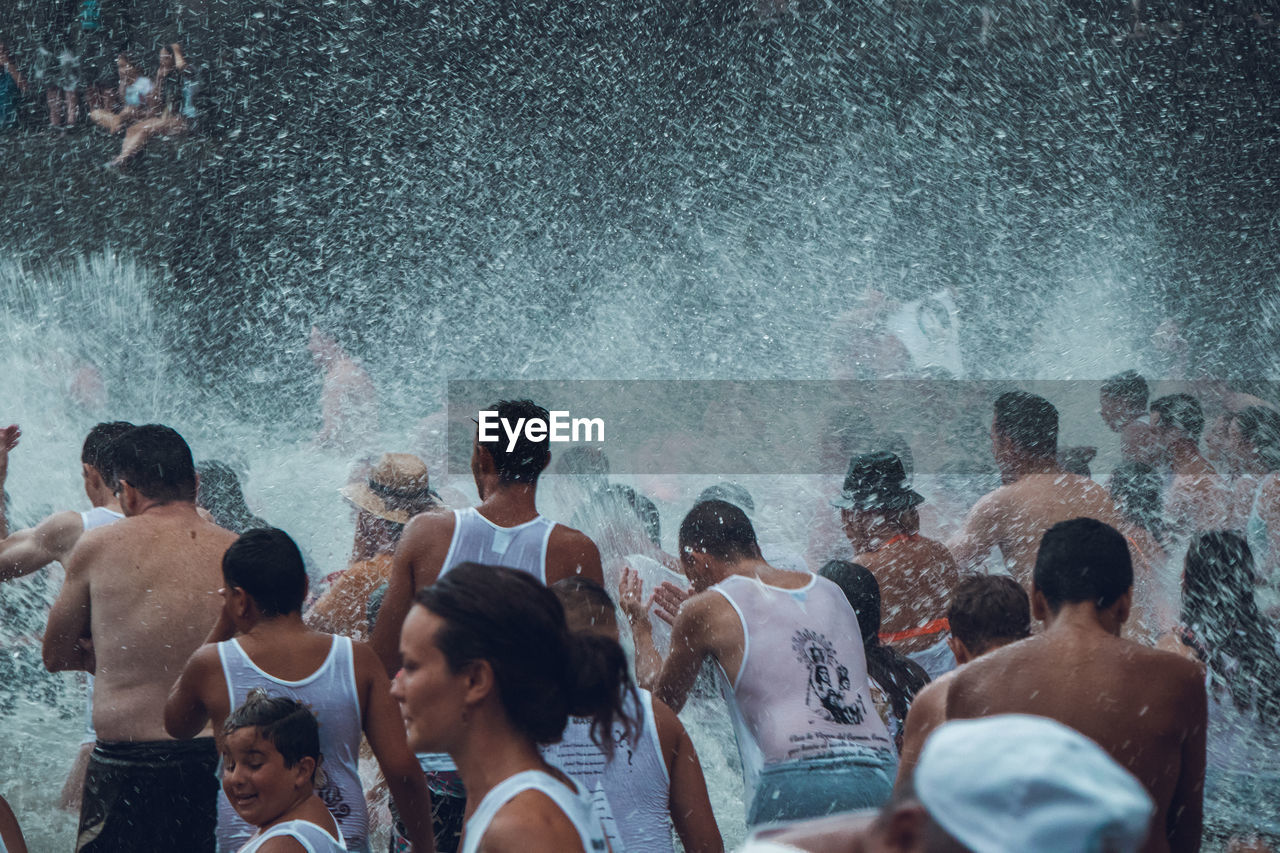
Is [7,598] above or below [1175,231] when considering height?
below

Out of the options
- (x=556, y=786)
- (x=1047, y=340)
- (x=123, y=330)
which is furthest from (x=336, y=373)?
(x=556, y=786)

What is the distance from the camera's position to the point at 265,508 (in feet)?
24.1

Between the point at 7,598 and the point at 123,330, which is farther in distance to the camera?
the point at 123,330

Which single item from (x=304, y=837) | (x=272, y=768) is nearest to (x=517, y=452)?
(x=272, y=768)

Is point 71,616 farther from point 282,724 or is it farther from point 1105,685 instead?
point 1105,685

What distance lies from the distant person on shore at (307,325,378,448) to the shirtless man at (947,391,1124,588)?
210 inches

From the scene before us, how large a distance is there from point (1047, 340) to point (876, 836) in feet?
30.6

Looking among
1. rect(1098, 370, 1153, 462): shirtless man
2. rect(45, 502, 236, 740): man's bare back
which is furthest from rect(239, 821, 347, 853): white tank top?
rect(1098, 370, 1153, 462): shirtless man

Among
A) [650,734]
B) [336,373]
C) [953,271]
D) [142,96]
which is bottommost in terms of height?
[650,734]

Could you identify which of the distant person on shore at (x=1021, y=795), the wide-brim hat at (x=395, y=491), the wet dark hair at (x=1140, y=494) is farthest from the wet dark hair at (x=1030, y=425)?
the distant person on shore at (x=1021, y=795)

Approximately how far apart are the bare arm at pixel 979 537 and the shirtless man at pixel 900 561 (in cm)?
26

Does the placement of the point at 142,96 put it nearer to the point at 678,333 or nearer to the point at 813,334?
the point at 678,333

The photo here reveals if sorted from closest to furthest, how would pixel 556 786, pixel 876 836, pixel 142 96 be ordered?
pixel 876 836
pixel 556 786
pixel 142 96

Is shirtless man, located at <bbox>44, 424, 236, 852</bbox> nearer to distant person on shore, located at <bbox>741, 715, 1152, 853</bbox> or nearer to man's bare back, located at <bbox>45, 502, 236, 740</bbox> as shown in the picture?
man's bare back, located at <bbox>45, 502, 236, 740</bbox>
